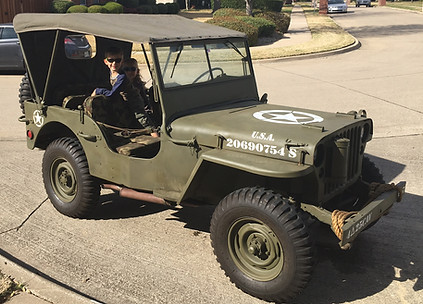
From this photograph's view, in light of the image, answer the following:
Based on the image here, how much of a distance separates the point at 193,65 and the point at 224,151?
3.49ft

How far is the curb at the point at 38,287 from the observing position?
11.2ft

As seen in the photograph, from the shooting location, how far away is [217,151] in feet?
11.9

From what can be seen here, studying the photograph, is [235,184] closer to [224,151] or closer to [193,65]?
[224,151]

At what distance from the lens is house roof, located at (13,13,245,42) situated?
159 inches

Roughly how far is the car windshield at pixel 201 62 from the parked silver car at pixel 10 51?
11.0 metres

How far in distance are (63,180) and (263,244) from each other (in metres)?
2.38

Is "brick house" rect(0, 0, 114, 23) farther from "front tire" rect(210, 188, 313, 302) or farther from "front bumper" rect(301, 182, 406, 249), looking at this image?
"front bumper" rect(301, 182, 406, 249)

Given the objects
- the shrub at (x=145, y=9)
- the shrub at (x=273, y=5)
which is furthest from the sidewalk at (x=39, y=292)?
the shrub at (x=145, y=9)

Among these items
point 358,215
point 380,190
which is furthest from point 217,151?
point 380,190

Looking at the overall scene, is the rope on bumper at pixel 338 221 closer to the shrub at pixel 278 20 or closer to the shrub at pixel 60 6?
the shrub at pixel 278 20

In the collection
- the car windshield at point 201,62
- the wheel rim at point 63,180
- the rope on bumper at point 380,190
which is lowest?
the wheel rim at point 63,180

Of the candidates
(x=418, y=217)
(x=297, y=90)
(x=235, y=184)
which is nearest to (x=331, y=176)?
(x=235, y=184)

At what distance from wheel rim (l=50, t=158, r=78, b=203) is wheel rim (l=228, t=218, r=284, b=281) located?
1964 millimetres

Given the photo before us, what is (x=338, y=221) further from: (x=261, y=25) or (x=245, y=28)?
(x=261, y=25)
